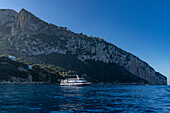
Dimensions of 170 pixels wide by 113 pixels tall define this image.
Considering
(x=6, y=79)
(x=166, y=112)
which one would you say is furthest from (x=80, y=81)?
(x=166, y=112)

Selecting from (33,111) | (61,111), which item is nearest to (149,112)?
(61,111)

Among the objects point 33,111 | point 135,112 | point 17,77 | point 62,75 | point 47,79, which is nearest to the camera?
point 33,111

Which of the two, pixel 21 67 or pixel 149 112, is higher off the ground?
pixel 21 67

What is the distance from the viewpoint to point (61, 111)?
20844 mm

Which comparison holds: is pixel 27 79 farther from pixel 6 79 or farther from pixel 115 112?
pixel 115 112

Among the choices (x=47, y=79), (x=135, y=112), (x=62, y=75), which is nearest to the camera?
(x=135, y=112)

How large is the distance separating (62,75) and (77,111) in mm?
163904

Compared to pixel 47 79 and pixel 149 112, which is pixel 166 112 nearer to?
pixel 149 112

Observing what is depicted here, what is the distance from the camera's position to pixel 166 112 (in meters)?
23.0

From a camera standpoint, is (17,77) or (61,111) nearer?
(61,111)

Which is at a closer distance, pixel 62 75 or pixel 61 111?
pixel 61 111

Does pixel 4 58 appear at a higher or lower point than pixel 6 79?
higher

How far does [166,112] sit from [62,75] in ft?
541

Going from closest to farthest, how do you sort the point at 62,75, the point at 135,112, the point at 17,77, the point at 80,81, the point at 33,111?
the point at 33,111
the point at 135,112
the point at 80,81
the point at 17,77
the point at 62,75
